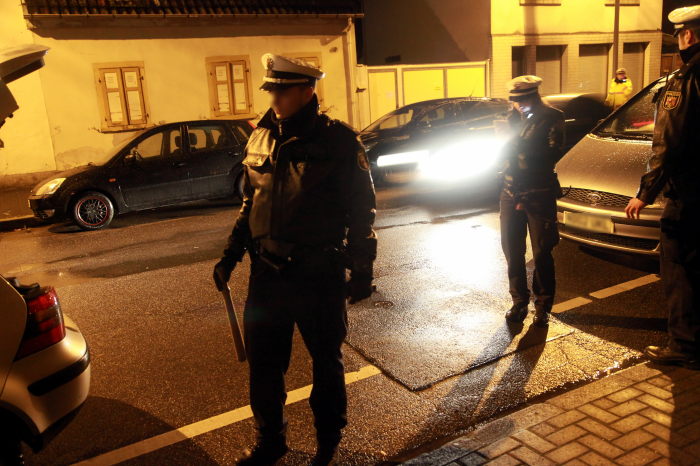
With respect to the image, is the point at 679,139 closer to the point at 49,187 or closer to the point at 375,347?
the point at 375,347

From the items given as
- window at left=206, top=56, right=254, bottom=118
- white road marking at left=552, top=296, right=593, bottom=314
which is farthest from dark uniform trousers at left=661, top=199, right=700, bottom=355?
window at left=206, top=56, right=254, bottom=118

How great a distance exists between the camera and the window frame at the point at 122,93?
46.7 ft

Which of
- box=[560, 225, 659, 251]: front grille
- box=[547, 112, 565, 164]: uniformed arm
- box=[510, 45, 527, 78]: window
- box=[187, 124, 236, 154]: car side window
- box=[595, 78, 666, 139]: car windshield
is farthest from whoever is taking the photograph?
box=[510, 45, 527, 78]: window

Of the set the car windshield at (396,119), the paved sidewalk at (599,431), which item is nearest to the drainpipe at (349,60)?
the car windshield at (396,119)

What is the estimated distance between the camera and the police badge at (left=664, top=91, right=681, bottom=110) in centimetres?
340

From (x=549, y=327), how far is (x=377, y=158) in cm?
704

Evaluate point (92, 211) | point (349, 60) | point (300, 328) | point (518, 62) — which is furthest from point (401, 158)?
point (518, 62)

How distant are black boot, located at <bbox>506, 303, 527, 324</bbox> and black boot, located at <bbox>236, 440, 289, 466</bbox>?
2.33m

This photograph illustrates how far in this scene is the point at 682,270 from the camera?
3.59 meters

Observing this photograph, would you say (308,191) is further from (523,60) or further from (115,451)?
(523,60)

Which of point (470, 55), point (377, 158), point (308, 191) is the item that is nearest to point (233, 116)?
point (377, 158)

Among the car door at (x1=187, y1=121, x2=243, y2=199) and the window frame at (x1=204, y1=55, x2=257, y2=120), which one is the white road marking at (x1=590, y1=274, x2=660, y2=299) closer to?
the car door at (x1=187, y1=121, x2=243, y2=199)

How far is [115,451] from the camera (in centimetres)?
320

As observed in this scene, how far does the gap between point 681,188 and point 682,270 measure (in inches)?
19.5
